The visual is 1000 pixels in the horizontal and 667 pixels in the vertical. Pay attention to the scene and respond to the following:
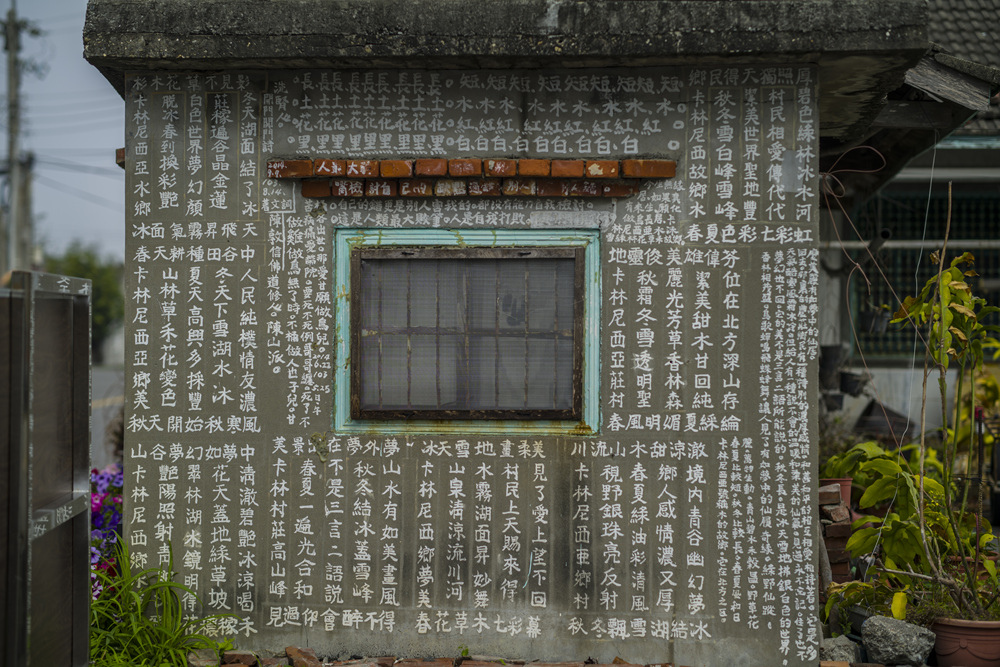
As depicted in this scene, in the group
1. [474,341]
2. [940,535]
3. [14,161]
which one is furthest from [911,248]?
[14,161]

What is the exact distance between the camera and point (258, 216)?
4312 millimetres

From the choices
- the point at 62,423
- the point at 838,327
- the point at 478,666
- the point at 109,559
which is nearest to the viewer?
the point at 62,423

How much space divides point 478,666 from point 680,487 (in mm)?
1411

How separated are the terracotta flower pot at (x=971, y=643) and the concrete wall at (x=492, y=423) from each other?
80cm

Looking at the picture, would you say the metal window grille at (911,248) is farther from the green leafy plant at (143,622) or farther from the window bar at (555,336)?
the green leafy plant at (143,622)

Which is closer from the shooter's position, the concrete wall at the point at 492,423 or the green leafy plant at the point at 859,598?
the concrete wall at the point at 492,423

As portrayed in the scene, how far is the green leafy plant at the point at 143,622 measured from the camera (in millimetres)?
4031

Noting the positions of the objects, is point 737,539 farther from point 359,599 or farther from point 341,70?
point 341,70

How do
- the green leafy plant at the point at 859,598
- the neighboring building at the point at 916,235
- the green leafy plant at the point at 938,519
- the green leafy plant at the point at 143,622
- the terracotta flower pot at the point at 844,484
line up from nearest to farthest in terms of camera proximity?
the green leafy plant at the point at 143,622 → the green leafy plant at the point at 938,519 → the green leafy plant at the point at 859,598 → the terracotta flower pot at the point at 844,484 → the neighboring building at the point at 916,235

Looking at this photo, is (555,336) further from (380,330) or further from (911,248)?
(911,248)

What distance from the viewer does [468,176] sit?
4.19 m

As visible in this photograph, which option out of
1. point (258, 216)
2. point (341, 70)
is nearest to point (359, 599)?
point (258, 216)

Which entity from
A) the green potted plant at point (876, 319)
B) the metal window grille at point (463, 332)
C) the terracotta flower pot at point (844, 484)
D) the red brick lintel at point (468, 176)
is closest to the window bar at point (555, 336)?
the metal window grille at point (463, 332)

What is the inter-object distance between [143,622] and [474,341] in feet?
7.44
